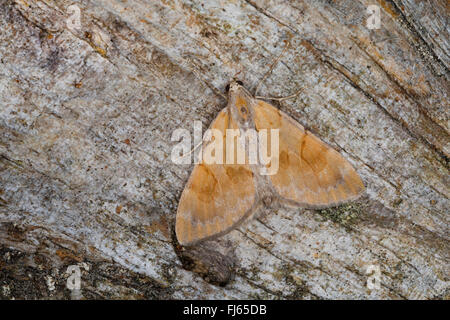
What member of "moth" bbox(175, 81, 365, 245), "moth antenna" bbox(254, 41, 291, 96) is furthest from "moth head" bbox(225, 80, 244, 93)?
"moth antenna" bbox(254, 41, 291, 96)

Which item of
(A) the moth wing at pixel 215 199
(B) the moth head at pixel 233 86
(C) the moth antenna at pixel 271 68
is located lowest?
(A) the moth wing at pixel 215 199

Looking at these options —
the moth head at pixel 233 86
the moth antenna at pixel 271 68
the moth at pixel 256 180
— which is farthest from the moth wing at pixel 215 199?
the moth antenna at pixel 271 68

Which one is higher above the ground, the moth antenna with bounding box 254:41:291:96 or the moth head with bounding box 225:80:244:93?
the moth antenna with bounding box 254:41:291:96

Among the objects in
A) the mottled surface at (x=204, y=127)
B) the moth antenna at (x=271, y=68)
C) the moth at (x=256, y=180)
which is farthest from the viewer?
the moth at (x=256, y=180)

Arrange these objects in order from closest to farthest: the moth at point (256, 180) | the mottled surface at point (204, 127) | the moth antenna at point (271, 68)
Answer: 1. the mottled surface at point (204, 127)
2. the moth antenna at point (271, 68)
3. the moth at point (256, 180)

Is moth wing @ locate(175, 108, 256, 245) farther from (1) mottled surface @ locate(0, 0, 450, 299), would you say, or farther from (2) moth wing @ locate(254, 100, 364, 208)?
(2) moth wing @ locate(254, 100, 364, 208)

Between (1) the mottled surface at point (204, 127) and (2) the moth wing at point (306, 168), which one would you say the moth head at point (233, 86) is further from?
(2) the moth wing at point (306, 168)

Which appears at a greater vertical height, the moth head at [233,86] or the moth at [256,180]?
the moth head at [233,86]
